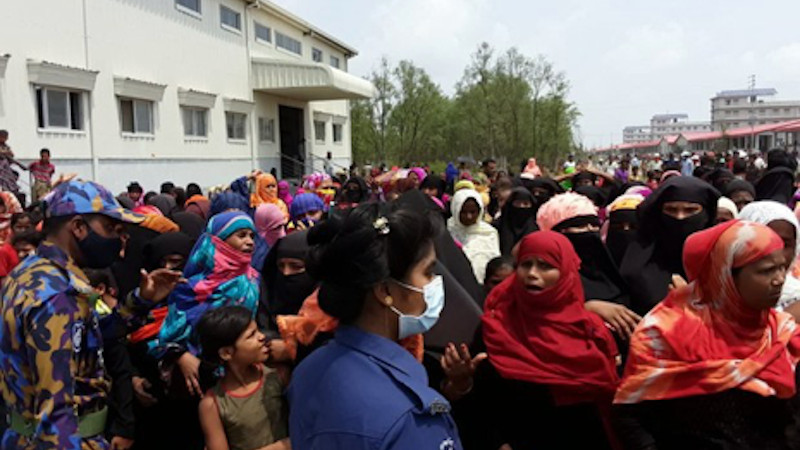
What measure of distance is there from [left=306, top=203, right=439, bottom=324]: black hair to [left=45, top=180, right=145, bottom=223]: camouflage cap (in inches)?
53.2

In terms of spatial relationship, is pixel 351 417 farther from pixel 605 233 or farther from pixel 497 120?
pixel 497 120

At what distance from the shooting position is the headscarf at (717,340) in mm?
2068

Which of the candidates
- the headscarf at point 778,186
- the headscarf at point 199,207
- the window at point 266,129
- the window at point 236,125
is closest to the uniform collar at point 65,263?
the headscarf at point 199,207

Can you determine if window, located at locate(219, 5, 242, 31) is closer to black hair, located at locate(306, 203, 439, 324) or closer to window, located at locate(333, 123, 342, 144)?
window, located at locate(333, 123, 342, 144)

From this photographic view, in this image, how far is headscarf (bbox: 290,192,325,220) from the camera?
530 centimetres

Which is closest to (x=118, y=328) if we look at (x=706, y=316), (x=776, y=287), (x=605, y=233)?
(x=706, y=316)

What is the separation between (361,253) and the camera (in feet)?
4.94

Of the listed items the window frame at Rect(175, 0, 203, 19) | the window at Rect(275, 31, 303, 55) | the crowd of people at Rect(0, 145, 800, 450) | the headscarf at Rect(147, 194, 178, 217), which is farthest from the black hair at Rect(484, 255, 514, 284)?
the window at Rect(275, 31, 303, 55)

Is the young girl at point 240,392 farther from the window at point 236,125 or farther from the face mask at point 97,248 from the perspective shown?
the window at point 236,125

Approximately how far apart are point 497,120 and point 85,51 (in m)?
25.5

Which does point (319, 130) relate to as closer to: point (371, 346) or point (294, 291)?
point (294, 291)

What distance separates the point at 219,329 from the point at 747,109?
121707 millimetres

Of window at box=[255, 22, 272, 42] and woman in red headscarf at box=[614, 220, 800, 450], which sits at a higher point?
window at box=[255, 22, 272, 42]

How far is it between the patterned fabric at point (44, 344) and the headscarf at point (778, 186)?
6.26m
